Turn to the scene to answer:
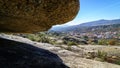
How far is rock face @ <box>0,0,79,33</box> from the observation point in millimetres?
7691

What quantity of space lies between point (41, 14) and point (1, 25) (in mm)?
2360

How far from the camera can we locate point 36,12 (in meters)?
8.20

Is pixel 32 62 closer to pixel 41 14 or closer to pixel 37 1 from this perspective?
pixel 41 14

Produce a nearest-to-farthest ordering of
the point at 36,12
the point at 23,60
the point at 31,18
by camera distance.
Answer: the point at 36,12 < the point at 31,18 < the point at 23,60

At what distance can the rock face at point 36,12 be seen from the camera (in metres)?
7.69

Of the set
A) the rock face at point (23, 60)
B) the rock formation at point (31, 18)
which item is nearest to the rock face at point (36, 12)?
the rock formation at point (31, 18)

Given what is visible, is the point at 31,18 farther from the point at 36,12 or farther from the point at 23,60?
the point at 23,60

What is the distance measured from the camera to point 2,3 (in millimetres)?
7641

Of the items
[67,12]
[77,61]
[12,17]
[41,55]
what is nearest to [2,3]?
[12,17]

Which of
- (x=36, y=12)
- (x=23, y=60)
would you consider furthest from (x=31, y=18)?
(x=23, y=60)

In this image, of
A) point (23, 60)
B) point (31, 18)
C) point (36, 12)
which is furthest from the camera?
point (23, 60)

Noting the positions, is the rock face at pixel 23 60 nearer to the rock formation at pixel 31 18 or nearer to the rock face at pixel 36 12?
the rock formation at pixel 31 18

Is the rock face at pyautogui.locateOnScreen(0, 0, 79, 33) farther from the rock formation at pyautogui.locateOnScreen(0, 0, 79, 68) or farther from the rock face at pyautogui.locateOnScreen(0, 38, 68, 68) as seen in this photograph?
the rock face at pyautogui.locateOnScreen(0, 38, 68, 68)

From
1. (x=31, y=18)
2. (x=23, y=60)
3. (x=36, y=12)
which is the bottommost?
(x=23, y=60)
